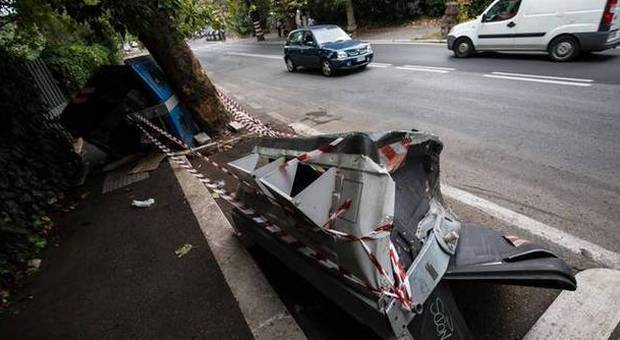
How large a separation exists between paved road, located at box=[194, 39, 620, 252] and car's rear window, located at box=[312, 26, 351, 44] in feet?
4.42

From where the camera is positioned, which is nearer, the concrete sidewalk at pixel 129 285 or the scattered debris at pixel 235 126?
the concrete sidewalk at pixel 129 285

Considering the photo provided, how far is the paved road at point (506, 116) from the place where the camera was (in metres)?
3.92

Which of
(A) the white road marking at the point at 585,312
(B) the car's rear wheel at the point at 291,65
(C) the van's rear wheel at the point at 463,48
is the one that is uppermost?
(C) the van's rear wheel at the point at 463,48

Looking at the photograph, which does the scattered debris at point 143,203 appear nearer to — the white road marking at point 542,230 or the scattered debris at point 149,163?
the scattered debris at point 149,163

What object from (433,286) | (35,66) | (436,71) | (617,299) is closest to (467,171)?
(617,299)

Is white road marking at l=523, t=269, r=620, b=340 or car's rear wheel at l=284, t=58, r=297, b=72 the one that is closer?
white road marking at l=523, t=269, r=620, b=340

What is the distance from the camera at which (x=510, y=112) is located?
657cm

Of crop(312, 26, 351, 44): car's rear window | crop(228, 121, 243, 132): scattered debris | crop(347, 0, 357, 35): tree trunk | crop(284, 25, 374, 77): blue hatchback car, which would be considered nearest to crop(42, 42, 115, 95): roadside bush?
crop(228, 121, 243, 132): scattered debris

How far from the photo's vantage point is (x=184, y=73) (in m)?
6.60

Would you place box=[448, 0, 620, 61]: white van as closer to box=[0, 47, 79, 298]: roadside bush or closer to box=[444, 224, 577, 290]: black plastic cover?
box=[444, 224, 577, 290]: black plastic cover

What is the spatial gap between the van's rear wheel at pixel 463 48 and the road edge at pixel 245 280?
10.3 meters

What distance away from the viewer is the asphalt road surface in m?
3.79

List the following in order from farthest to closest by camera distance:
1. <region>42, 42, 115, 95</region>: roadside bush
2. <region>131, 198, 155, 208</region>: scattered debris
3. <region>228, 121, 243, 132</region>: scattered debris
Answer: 1. <region>42, 42, 115, 95</region>: roadside bush
2. <region>228, 121, 243, 132</region>: scattered debris
3. <region>131, 198, 155, 208</region>: scattered debris

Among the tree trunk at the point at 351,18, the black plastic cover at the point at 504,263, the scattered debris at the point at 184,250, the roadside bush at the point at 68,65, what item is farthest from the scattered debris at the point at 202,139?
the tree trunk at the point at 351,18
